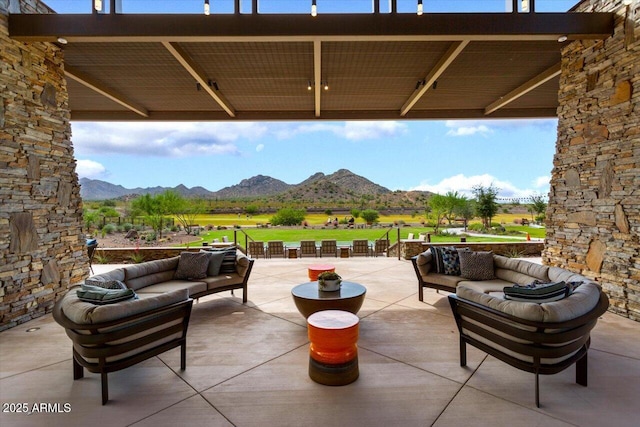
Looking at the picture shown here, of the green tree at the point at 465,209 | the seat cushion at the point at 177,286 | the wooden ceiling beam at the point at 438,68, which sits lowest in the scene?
the seat cushion at the point at 177,286

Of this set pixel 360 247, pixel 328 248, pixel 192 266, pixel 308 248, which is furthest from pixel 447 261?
pixel 308 248

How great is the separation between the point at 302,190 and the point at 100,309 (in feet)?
141

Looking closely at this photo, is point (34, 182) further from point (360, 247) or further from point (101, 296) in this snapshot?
point (360, 247)

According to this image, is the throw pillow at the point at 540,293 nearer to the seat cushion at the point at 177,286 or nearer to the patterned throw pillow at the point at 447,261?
the patterned throw pillow at the point at 447,261

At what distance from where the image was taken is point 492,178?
17.0m

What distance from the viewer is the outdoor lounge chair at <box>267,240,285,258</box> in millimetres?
10641

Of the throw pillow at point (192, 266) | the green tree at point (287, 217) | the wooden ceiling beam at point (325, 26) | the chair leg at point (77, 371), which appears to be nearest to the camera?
the chair leg at point (77, 371)

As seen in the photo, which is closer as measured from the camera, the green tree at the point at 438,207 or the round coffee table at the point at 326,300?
the round coffee table at the point at 326,300

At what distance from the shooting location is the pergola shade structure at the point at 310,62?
4238mm

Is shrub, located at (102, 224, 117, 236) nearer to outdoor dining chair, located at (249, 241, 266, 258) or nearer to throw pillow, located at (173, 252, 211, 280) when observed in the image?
outdoor dining chair, located at (249, 241, 266, 258)

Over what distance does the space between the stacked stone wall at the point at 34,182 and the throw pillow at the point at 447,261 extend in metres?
5.74

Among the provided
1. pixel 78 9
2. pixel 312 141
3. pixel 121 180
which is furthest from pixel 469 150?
pixel 121 180

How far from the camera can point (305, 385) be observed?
2490 millimetres

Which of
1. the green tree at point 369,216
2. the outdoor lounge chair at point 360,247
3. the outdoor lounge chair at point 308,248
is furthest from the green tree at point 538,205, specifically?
the outdoor lounge chair at point 308,248
